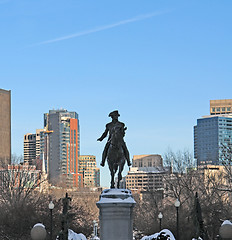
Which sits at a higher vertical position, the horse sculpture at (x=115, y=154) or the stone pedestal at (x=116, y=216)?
the horse sculpture at (x=115, y=154)

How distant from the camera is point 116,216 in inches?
1011

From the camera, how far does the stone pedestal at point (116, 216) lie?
2556cm

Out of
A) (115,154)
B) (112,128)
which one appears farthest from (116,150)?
(112,128)

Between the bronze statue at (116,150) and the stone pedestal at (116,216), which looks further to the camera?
the bronze statue at (116,150)

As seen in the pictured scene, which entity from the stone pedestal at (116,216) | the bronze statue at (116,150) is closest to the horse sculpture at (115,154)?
the bronze statue at (116,150)

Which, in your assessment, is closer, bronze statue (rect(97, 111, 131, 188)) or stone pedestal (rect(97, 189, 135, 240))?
stone pedestal (rect(97, 189, 135, 240))

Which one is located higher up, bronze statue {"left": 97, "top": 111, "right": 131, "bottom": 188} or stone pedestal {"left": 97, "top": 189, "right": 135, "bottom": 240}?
bronze statue {"left": 97, "top": 111, "right": 131, "bottom": 188}

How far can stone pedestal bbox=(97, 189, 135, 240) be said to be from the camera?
25.6m

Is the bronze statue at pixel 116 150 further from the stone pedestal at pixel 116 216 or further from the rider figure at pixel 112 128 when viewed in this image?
the stone pedestal at pixel 116 216

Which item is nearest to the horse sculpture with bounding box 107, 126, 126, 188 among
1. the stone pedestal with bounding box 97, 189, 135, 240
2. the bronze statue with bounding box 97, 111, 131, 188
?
the bronze statue with bounding box 97, 111, 131, 188

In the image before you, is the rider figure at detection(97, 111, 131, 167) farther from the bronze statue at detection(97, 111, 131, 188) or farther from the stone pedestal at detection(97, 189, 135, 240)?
the stone pedestal at detection(97, 189, 135, 240)

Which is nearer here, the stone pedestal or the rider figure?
the stone pedestal

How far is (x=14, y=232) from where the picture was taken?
157 feet

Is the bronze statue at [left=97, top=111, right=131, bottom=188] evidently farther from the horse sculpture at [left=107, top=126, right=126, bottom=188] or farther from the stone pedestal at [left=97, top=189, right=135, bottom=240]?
the stone pedestal at [left=97, top=189, right=135, bottom=240]
